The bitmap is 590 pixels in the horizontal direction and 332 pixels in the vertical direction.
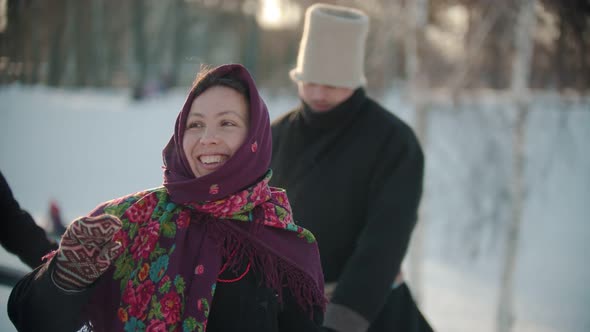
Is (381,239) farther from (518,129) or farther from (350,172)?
(518,129)

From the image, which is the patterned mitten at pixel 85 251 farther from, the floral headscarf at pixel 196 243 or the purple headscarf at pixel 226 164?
the purple headscarf at pixel 226 164

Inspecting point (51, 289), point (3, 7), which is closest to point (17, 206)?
point (51, 289)

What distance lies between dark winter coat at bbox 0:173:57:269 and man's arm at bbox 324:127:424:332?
1.15 m

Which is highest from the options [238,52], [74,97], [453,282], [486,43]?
[486,43]

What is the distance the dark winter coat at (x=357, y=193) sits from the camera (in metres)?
2.32

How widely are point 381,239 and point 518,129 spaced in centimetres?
325

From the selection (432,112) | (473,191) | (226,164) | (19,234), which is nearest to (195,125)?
(226,164)

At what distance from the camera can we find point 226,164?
58.7 inches

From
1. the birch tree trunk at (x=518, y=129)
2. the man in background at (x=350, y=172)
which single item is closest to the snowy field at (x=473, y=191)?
the birch tree trunk at (x=518, y=129)

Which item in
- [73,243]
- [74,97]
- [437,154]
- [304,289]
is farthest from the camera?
[74,97]

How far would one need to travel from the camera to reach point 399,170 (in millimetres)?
2502

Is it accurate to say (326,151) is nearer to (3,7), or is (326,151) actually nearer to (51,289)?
(51,289)

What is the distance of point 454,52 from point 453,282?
3080 mm

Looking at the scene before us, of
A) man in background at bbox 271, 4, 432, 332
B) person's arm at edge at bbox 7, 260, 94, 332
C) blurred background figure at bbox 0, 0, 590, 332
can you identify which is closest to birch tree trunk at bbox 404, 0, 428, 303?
blurred background figure at bbox 0, 0, 590, 332
